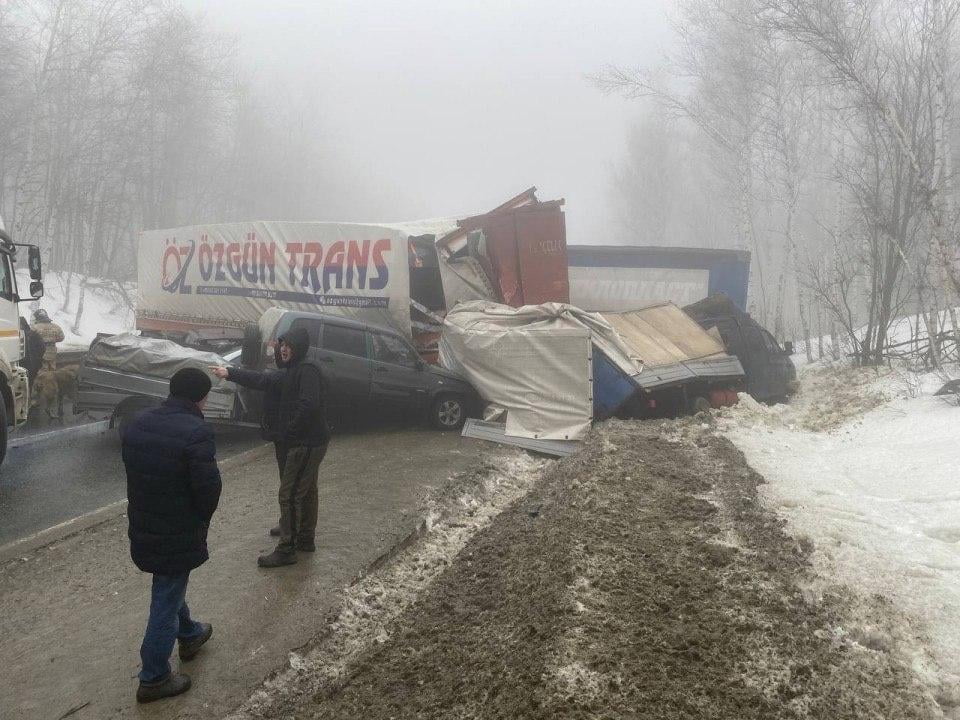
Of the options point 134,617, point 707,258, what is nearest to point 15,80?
point 707,258

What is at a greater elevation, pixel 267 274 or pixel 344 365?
pixel 267 274

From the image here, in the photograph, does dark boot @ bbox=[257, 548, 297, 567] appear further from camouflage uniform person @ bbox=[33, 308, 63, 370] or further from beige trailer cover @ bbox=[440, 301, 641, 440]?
camouflage uniform person @ bbox=[33, 308, 63, 370]

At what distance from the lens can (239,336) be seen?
38.2 feet

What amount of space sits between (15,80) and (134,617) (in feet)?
96.2

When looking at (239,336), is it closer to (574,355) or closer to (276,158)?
(574,355)

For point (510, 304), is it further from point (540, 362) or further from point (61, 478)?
point (61, 478)

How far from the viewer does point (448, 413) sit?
10922 mm

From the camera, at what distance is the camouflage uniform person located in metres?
11.8

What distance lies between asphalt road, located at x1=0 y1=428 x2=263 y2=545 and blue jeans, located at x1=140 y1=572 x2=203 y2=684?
3107 millimetres

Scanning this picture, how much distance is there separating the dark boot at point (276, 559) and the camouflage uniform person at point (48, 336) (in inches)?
330

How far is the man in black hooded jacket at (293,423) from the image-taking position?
508cm

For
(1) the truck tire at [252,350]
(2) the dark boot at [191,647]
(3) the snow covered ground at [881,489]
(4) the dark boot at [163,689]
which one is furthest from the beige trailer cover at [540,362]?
(4) the dark boot at [163,689]

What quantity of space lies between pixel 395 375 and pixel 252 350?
1985 mm

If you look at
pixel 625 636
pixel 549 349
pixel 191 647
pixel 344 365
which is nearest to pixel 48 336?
pixel 344 365
